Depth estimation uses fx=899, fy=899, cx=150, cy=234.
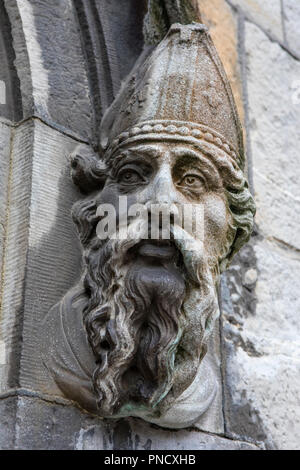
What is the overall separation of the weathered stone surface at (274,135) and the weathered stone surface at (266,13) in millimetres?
44

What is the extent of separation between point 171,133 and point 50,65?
1.16ft

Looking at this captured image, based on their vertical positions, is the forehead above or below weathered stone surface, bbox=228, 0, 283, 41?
below

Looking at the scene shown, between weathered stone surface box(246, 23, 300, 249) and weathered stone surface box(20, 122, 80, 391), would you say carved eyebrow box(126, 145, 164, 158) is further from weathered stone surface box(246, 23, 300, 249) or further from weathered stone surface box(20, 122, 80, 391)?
weathered stone surface box(246, 23, 300, 249)

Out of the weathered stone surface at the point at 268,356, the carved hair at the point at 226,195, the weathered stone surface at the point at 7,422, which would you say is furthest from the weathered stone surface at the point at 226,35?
the weathered stone surface at the point at 7,422

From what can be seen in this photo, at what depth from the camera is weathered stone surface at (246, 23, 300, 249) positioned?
7.48 feet

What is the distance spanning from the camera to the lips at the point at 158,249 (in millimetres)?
1624

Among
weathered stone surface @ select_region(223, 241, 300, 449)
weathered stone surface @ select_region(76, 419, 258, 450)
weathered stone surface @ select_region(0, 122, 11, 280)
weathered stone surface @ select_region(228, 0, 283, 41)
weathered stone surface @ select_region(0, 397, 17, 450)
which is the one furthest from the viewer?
weathered stone surface @ select_region(228, 0, 283, 41)

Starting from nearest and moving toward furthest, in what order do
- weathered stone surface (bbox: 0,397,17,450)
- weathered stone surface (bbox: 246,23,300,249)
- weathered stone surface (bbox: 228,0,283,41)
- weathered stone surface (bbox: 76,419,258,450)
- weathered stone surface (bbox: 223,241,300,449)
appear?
weathered stone surface (bbox: 0,397,17,450) < weathered stone surface (bbox: 76,419,258,450) < weathered stone surface (bbox: 223,241,300,449) < weathered stone surface (bbox: 246,23,300,249) < weathered stone surface (bbox: 228,0,283,41)

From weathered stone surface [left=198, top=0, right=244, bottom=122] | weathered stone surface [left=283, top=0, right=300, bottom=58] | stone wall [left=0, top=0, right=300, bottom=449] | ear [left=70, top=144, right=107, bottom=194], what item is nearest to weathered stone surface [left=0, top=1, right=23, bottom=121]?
stone wall [left=0, top=0, right=300, bottom=449]

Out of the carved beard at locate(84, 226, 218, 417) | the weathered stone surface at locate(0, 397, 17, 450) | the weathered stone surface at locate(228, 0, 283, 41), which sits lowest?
the weathered stone surface at locate(0, 397, 17, 450)

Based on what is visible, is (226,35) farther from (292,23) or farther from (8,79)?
(8,79)

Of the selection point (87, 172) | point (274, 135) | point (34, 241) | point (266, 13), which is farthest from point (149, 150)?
point (266, 13)

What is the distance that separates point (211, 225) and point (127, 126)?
255 millimetres

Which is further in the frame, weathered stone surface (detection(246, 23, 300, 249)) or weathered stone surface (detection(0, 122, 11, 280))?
weathered stone surface (detection(246, 23, 300, 249))
